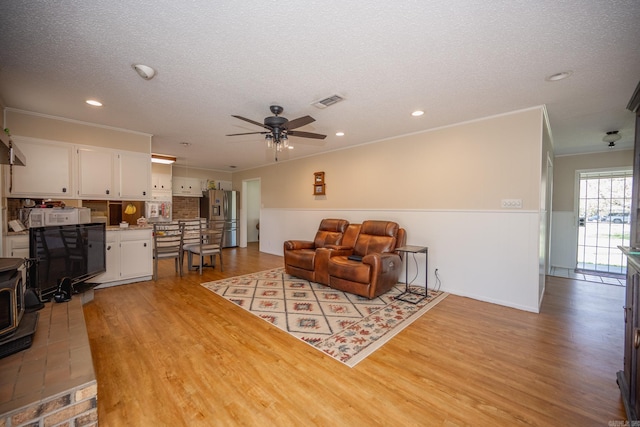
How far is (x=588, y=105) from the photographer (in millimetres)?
2910

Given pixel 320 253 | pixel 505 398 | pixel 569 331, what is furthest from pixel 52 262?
pixel 569 331

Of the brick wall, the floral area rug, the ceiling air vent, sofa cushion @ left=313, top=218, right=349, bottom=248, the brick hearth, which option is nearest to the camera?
the brick hearth

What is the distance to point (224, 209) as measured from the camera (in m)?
7.40

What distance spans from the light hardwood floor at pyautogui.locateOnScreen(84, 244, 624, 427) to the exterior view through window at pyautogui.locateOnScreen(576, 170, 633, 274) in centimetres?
279

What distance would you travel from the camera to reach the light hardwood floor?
1.50 metres

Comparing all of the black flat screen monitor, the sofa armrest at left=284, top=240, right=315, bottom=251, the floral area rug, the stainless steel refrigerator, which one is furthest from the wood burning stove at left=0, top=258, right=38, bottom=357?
the stainless steel refrigerator

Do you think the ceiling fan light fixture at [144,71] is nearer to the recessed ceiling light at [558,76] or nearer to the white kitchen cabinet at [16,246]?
the white kitchen cabinet at [16,246]

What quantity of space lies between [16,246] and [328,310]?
3.67 m

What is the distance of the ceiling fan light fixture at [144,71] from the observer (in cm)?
216

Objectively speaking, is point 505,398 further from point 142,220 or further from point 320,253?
point 142,220

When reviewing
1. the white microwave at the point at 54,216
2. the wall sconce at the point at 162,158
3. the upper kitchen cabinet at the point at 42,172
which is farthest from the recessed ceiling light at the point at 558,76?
the wall sconce at the point at 162,158

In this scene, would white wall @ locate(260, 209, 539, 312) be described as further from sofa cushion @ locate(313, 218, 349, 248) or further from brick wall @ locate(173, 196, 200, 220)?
brick wall @ locate(173, 196, 200, 220)

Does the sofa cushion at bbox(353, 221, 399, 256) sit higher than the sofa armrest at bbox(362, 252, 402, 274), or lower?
higher

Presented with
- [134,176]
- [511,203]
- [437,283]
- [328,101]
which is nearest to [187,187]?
[134,176]
